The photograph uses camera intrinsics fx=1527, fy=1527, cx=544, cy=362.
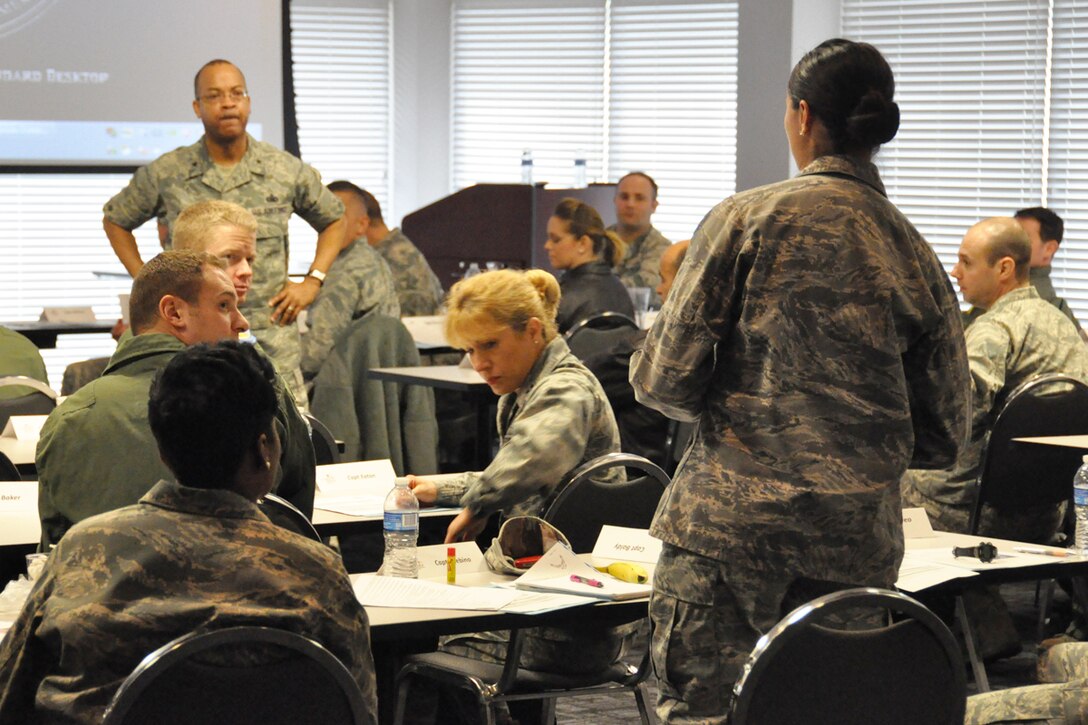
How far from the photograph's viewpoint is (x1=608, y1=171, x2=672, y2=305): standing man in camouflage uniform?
8.91m

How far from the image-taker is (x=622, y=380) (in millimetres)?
5891

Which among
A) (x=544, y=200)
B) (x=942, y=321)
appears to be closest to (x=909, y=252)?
(x=942, y=321)

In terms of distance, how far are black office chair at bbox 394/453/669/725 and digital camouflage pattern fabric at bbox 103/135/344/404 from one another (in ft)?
7.92

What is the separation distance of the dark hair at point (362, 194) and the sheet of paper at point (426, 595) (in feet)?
16.3

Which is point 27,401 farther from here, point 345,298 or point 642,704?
point 642,704

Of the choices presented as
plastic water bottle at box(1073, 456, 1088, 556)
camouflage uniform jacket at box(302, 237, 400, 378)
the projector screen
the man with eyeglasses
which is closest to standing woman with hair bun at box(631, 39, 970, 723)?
plastic water bottle at box(1073, 456, 1088, 556)

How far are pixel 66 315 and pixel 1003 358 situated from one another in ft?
15.3

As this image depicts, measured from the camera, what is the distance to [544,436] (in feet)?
11.0

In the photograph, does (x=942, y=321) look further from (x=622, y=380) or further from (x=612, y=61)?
(x=612, y=61)

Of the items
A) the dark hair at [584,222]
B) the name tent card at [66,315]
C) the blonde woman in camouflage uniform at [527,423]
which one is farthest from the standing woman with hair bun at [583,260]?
the blonde woman in camouflage uniform at [527,423]

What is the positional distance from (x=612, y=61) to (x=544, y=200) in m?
2.46

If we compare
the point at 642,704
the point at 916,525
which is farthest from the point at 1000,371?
the point at 642,704

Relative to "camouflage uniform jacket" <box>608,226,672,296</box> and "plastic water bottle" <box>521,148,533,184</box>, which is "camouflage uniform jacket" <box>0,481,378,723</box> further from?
"plastic water bottle" <box>521,148,533,184</box>

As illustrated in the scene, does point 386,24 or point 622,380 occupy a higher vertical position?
point 386,24
